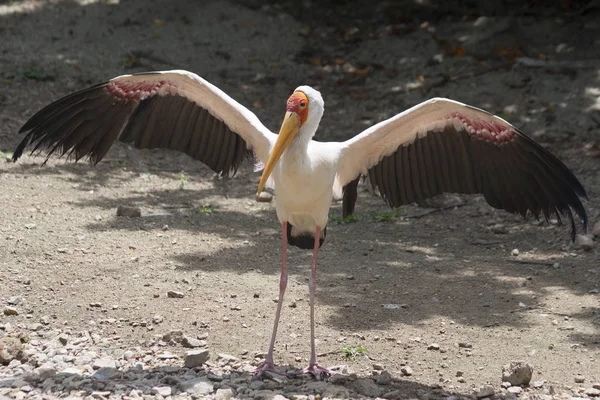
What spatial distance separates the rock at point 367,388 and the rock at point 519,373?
77 cm

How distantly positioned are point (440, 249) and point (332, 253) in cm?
98

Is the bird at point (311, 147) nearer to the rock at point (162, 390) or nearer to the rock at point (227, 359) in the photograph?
the rock at point (227, 359)

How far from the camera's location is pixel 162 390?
→ 16.3ft

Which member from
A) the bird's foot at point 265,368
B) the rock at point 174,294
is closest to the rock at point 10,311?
the rock at point 174,294

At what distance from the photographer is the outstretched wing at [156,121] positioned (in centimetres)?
590

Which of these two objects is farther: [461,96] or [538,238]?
[461,96]

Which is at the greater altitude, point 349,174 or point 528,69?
point 528,69

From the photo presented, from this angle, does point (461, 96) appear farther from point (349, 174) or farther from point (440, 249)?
point (349, 174)

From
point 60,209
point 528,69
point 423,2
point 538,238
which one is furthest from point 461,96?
point 60,209

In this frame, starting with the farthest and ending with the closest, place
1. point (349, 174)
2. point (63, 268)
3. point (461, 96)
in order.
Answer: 1. point (461, 96)
2. point (63, 268)
3. point (349, 174)

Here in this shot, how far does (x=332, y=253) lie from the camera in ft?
25.2

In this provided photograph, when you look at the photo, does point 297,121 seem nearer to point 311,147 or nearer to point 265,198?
point 311,147

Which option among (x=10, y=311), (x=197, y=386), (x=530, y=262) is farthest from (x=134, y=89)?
(x=530, y=262)

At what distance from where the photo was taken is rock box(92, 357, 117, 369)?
529 cm
